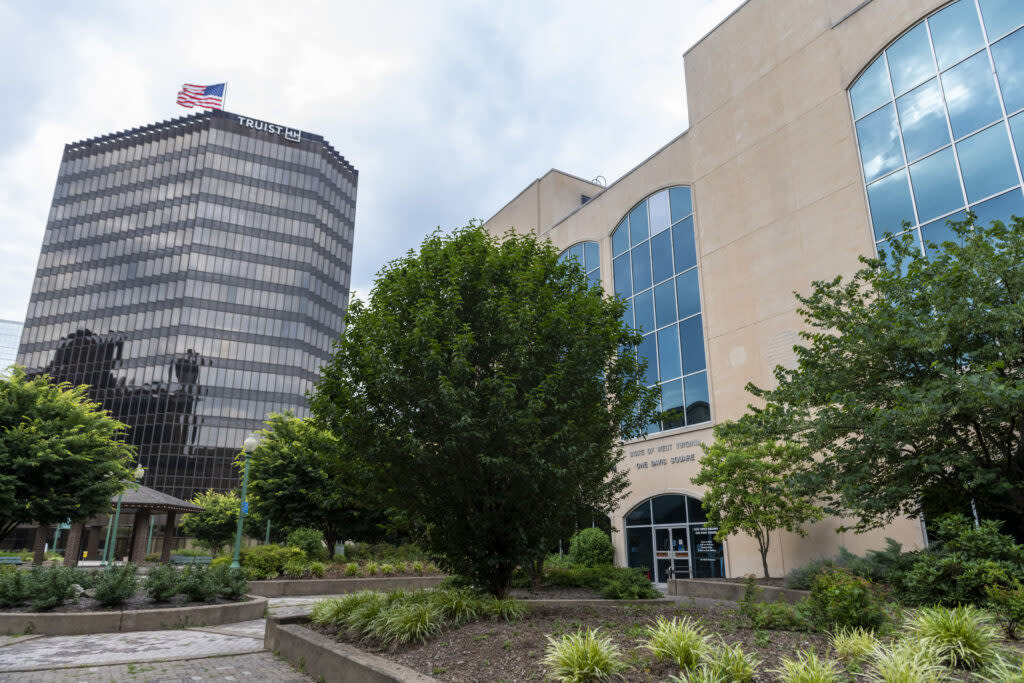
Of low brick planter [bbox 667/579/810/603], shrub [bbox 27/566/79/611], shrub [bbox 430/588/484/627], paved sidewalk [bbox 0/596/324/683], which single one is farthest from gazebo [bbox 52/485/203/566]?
shrub [bbox 430/588/484/627]

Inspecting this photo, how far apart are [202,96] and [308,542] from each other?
237 feet

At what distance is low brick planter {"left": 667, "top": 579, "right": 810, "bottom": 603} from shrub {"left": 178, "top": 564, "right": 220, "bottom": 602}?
44.2 ft

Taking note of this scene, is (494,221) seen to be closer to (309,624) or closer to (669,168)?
(669,168)

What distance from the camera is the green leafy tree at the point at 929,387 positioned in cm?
1206

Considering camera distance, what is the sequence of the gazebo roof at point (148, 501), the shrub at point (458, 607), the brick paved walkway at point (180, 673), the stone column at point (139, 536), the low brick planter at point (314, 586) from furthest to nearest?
the stone column at point (139, 536) → the gazebo roof at point (148, 501) → the low brick planter at point (314, 586) → the shrub at point (458, 607) → the brick paved walkway at point (180, 673)

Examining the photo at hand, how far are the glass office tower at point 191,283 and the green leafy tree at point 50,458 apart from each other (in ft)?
183

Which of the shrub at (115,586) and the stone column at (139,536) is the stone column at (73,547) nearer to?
the stone column at (139,536)

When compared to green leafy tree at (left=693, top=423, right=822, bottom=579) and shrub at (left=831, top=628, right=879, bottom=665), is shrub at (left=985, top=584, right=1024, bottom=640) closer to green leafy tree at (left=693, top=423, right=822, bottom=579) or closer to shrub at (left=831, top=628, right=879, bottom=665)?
shrub at (left=831, top=628, right=879, bottom=665)

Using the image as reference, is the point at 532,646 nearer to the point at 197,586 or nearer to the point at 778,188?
the point at 197,586

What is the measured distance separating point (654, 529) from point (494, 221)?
25627 millimetres

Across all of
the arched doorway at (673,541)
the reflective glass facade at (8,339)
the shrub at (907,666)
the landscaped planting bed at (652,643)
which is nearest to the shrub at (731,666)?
the landscaped planting bed at (652,643)

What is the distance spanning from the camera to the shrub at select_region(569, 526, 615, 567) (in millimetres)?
26419

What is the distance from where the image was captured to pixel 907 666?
5191 mm

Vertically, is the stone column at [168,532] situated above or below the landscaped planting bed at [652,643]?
above
